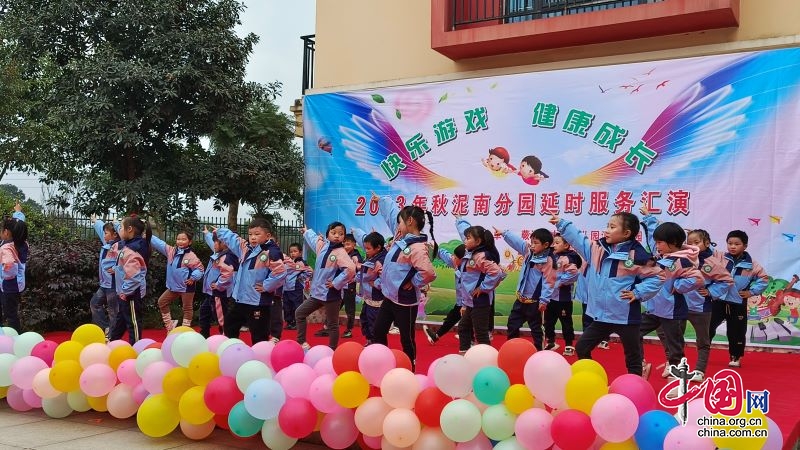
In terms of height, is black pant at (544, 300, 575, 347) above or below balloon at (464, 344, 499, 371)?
below

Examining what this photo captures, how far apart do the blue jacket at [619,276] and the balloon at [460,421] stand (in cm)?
179

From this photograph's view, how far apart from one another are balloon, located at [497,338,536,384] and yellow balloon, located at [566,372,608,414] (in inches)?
12.9

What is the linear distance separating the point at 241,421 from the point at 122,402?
3.07 feet

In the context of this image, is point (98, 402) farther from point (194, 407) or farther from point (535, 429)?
Result: point (535, 429)

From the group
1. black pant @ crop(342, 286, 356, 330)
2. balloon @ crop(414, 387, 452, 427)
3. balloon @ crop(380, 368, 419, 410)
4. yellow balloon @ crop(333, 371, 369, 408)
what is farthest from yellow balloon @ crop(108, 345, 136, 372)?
black pant @ crop(342, 286, 356, 330)

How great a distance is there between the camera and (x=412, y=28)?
10352mm

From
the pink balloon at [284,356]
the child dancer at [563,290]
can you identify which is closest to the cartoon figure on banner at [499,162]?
the child dancer at [563,290]

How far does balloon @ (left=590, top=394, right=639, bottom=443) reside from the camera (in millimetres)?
3211

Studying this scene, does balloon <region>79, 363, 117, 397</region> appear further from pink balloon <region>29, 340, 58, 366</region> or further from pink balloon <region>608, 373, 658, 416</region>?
pink balloon <region>608, 373, 658, 416</region>

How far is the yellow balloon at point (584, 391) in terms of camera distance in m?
3.37

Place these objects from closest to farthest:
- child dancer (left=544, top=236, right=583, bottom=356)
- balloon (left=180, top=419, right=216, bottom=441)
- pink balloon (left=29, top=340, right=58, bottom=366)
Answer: balloon (left=180, top=419, right=216, bottom=441), pink balloon (left=29, top=340, right=58, bottom=366), child dancer (left=544, top=236, right=583, bottom=356)

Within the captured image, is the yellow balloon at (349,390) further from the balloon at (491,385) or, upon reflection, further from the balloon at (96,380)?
the balloon at (96,380)

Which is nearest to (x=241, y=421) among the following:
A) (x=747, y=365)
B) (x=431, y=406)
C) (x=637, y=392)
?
(x=431, y=406)

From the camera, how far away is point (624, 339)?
5.11 m
